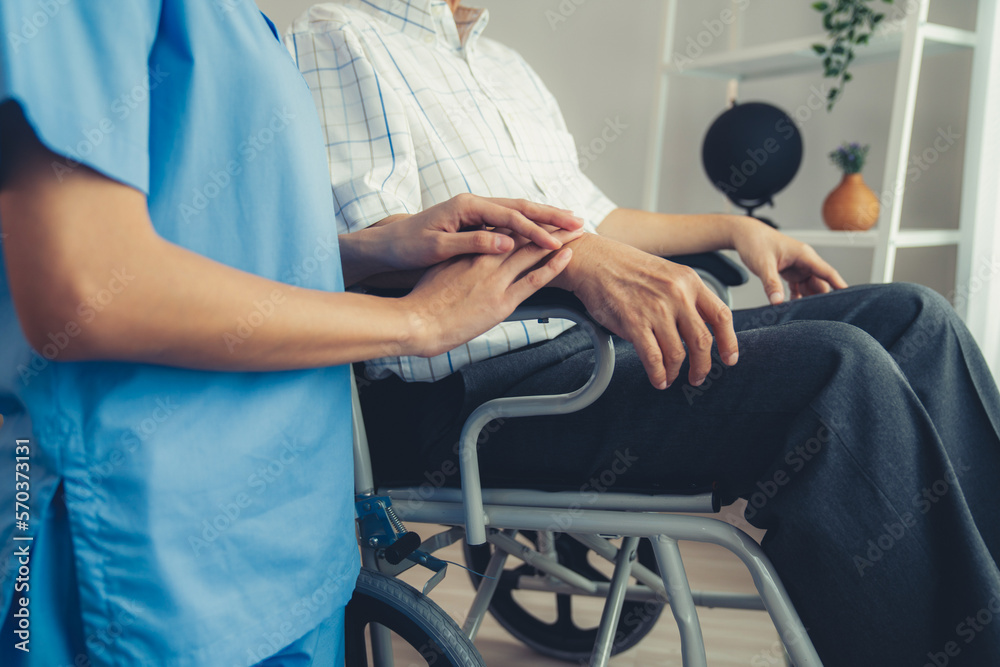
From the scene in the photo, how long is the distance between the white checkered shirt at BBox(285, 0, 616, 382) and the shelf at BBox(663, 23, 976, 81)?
937 mm

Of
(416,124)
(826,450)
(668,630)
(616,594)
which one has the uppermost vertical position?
(416,124)

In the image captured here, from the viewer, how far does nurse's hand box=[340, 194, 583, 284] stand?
0.66 meters

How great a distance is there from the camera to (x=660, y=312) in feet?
2.11

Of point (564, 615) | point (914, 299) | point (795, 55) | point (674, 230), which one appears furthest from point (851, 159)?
point (564, 615)

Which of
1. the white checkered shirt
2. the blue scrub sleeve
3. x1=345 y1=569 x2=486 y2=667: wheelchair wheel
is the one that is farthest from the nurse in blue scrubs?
the white checkered shirt

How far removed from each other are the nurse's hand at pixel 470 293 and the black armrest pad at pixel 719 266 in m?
0.45

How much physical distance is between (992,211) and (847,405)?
1246mm

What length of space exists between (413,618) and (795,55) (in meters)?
1.71

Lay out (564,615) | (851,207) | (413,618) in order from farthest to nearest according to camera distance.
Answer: (851,207) < (564,615) < (413,618)

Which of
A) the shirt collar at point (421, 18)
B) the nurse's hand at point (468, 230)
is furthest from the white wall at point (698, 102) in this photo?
the nurse's hand at point (468, 230)

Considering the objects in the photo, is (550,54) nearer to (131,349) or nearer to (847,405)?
(847,405)

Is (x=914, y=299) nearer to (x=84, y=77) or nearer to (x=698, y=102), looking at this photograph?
(x=84, y=77)

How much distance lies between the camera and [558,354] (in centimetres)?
85

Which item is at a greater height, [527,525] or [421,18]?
[421,18]
